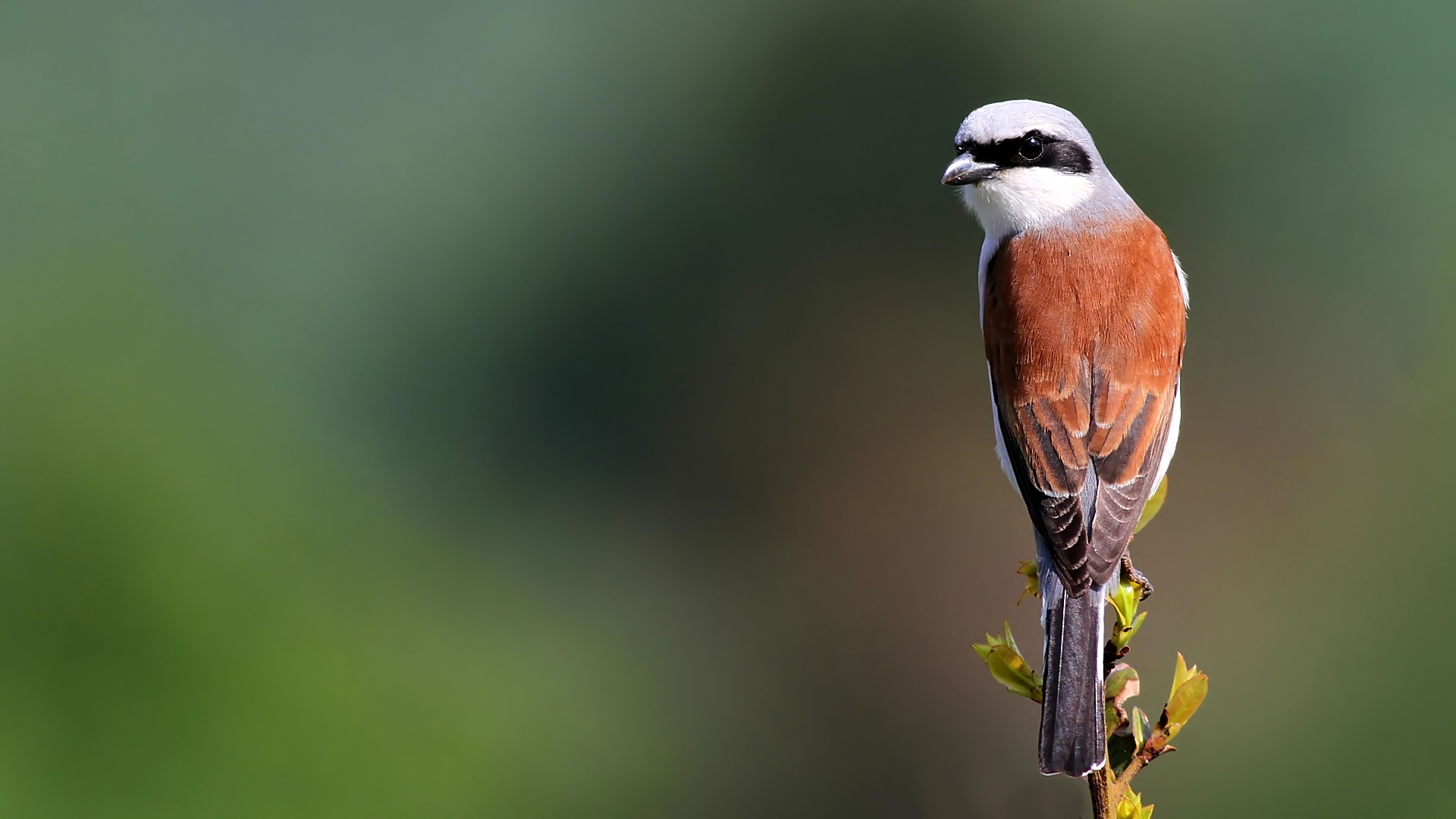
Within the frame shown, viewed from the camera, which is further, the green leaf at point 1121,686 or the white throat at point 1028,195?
the white throat at point 1028,195

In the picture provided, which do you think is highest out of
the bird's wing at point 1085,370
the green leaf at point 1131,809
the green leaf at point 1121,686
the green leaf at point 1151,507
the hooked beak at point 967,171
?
the hooked beak at point 967,171

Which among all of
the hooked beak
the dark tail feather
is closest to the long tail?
the dark tail feather

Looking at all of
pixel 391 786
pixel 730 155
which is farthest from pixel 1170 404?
pixel 730 155

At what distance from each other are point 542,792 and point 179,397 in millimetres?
3933

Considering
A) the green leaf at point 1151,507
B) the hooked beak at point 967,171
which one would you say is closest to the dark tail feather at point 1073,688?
the green leaf at point 1151,507

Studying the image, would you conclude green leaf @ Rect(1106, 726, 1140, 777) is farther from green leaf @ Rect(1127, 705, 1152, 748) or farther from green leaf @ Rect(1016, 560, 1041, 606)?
green leaf @ Rect(1016, 560, 1041, 606)

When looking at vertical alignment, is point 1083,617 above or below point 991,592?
above

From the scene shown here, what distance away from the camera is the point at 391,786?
5.71m

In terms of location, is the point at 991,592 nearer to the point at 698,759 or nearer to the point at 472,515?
the point at 698,759

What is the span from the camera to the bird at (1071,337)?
221cm

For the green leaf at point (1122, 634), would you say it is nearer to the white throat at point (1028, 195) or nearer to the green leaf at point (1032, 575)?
the green leaf at point (1032, 575)

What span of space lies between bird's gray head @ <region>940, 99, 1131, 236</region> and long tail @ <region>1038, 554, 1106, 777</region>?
2.88 ft

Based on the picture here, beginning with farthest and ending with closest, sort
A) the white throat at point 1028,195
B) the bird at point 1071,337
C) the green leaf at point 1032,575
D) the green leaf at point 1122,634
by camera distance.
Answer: the white throat at point 1028,195
the bird at point 1071,337
the green leaf at point 1032,575
the green leaf at point 1122,634

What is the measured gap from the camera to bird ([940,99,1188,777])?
2.21 m
